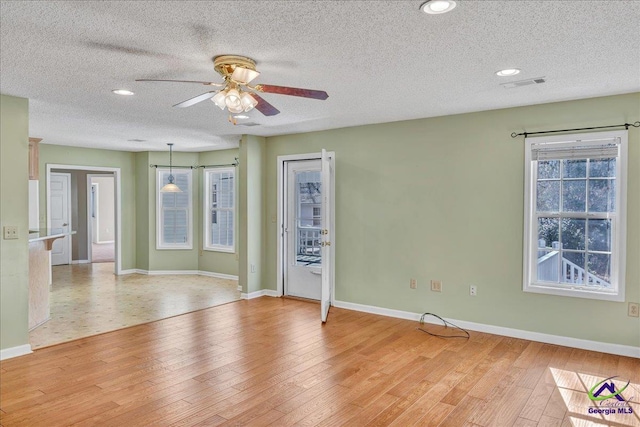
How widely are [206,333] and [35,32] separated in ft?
10.4


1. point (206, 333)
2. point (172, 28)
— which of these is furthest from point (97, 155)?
point (172, 28)

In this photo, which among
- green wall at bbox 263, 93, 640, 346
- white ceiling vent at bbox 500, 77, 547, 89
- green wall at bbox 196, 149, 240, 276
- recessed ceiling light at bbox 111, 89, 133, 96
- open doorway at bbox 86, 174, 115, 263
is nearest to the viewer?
white ceiling vent at bbox 500, 77, 547, 89

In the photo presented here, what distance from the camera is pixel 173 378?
3.41 m

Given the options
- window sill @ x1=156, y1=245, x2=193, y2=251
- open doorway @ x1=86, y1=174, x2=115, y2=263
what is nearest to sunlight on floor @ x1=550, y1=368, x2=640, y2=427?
window sill @ x1=156, y1=245, x2=193, y2=251

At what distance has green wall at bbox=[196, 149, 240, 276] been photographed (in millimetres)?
7836

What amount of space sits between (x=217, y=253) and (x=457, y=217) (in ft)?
15.8

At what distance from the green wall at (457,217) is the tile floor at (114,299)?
2249 mm

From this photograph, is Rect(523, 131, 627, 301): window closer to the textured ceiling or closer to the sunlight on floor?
the textured ceiling

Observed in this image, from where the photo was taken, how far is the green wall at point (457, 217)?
4020 mm

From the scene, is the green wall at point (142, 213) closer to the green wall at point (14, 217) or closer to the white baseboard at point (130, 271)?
the white baseboard at point (130, 271)

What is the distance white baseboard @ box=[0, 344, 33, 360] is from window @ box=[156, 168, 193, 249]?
4.40 meters

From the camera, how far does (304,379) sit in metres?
3.40

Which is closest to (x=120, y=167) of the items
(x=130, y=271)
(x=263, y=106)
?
(x=130, y=271)

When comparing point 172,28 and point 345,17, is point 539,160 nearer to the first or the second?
point 345,17
